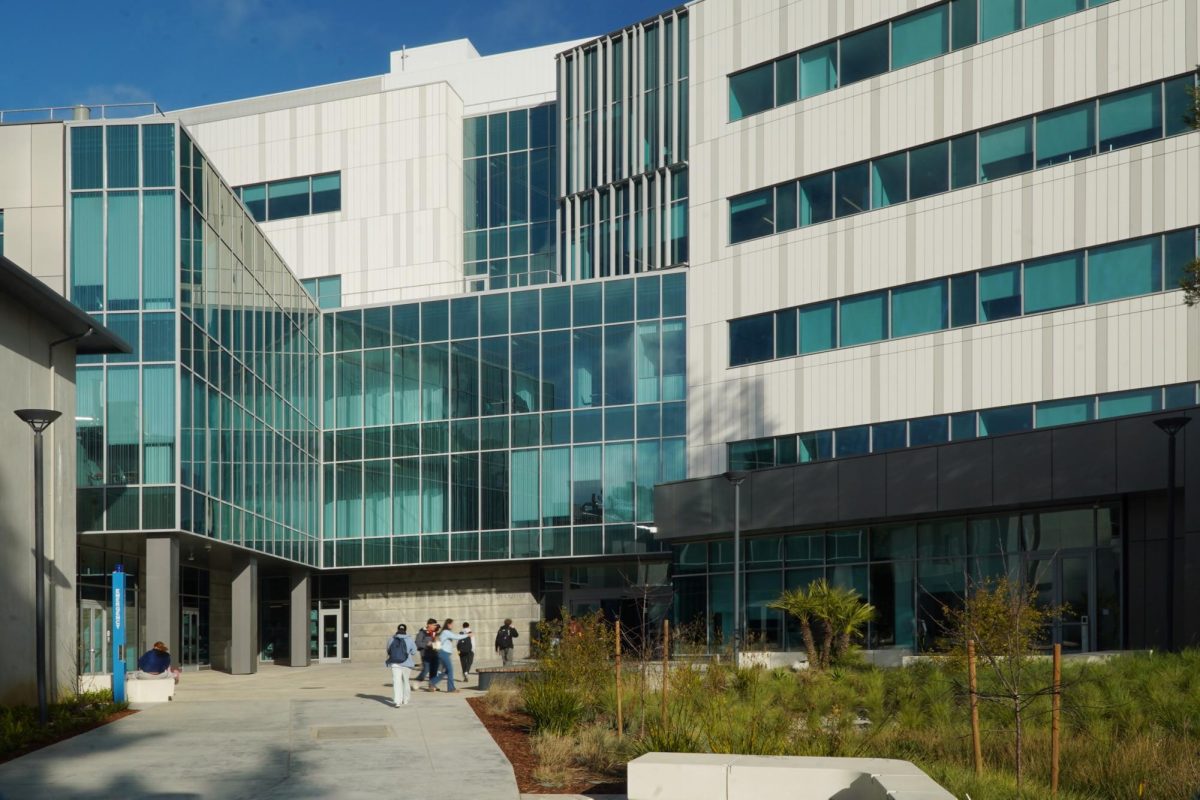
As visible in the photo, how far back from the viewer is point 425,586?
50969 millimetres

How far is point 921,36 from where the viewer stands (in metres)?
37.2

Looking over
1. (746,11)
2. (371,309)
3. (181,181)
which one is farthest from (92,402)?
(746,11)

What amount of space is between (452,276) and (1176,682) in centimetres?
3789

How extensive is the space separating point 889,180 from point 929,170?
1253 millimetres

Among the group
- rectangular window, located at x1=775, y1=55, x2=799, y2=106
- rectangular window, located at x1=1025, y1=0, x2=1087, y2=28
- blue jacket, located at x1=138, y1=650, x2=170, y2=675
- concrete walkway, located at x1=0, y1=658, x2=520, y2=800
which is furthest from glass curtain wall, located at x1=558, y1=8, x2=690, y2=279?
concrete walkway, located at x1=0, y1=658, x2=520, y2=800

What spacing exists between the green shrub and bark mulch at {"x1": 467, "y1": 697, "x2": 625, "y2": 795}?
1.26ft

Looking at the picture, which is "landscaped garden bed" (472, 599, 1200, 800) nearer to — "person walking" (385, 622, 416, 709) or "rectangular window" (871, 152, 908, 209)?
"person walking" (385, 622, 416, 709)

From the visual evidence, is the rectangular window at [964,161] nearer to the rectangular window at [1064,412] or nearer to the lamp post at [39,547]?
the rectangular window at [1064,412]

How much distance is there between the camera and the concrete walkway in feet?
50.8

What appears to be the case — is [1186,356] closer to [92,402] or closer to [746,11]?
[746,11]

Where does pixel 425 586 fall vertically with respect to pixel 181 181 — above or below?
below

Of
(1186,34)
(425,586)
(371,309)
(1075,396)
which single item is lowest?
(425,586)

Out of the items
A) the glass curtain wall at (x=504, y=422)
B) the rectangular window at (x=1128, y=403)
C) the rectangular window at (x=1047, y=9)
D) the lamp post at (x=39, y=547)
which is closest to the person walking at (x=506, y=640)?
the glass curtain wall at (x=504, y=422)

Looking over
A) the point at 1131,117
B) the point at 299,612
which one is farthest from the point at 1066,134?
the point at 299,612
